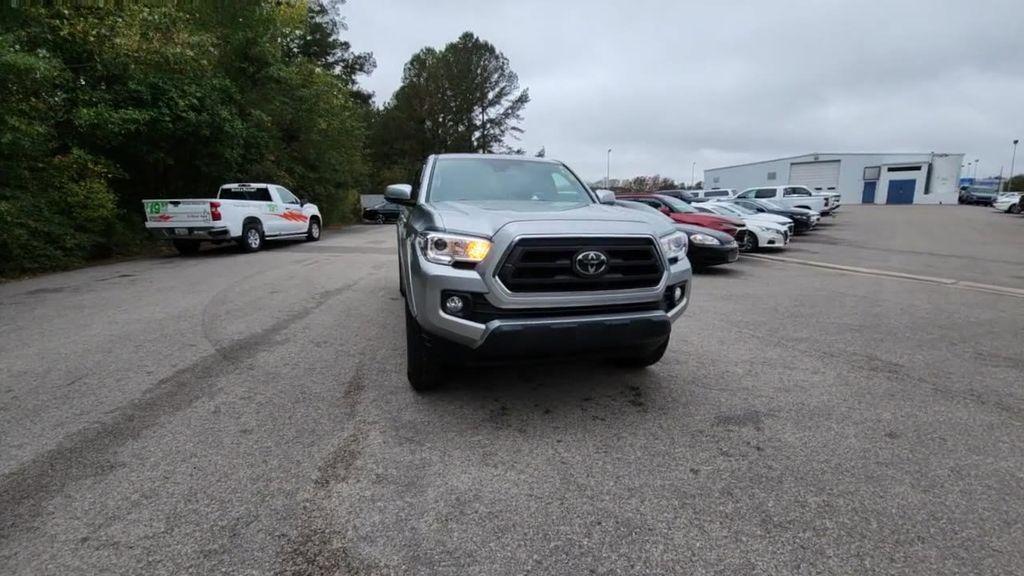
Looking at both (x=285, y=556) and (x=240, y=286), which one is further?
(x=240, y=286)

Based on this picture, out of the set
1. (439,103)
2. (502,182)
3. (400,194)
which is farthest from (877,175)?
(400,194)

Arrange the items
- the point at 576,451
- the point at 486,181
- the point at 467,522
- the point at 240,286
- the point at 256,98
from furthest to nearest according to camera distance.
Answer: the point at 256,98
the point at 240,286
the point at 486,181
the point at 576,451
the point at 467,522

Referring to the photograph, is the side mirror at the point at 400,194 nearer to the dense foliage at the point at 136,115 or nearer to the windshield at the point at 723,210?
the dense foliage at the point at 136,115

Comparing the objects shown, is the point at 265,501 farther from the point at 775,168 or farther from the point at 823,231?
the point at 775,168

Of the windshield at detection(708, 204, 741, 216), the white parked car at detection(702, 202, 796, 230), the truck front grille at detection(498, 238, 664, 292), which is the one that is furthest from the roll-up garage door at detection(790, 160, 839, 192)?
the truck front grille at detection(498, 238, 664, 292)

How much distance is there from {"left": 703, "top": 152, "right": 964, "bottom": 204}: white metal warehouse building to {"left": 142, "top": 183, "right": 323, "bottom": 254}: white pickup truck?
175 ft

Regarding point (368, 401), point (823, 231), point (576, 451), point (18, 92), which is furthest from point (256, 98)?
point (823, 231)

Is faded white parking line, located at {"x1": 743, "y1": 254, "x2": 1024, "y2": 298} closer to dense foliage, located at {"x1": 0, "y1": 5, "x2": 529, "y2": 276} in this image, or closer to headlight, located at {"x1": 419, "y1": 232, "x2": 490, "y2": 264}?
headlight, located at {"x1": 419, "y1": 232, "x2": 490, "y2": 264}

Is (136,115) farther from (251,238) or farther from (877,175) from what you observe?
(877,175)

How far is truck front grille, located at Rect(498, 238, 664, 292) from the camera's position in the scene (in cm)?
294

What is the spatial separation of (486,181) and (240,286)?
5.56 meters

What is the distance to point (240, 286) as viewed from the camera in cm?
809

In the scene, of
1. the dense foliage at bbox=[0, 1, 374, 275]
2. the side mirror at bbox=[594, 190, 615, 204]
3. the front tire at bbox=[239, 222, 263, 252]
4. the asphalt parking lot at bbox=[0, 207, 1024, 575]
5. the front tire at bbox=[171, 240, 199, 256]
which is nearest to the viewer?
the asphalt parking lot at bbox=[0, 207, 1024, 575]

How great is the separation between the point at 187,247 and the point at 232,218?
189 centimetres
